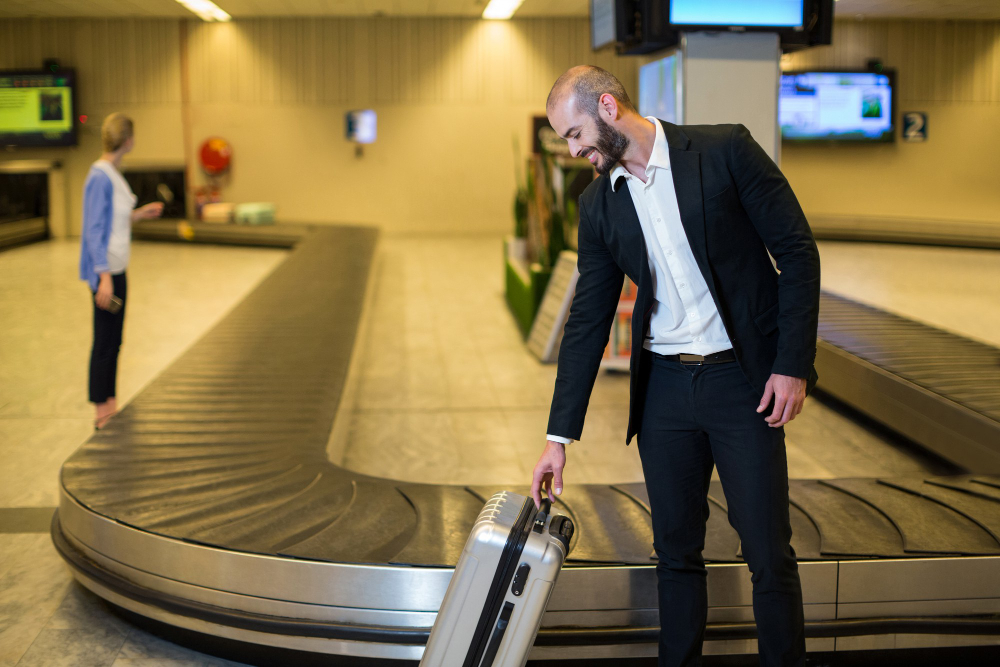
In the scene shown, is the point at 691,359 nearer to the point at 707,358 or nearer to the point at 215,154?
the point at 707,358

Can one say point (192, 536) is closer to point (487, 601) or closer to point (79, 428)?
point (487, 601)

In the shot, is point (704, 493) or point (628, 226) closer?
point (628, 226)

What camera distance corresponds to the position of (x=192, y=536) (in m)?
2.06

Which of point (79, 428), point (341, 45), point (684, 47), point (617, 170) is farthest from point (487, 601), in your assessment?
point (341, 45)

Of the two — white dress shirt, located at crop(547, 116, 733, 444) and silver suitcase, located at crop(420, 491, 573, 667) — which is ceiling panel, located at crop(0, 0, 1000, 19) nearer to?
white dress shirt, located at crop(547, 116, 733, 444)

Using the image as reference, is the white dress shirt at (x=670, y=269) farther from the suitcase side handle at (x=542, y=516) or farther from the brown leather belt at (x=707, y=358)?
the suitcase side handle at (x=542, y=516)

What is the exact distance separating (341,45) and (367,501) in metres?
11.8

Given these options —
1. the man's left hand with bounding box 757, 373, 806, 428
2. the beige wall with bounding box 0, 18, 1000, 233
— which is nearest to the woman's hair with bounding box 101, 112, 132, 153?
the man's left hand with bounding box 757, 373, 806, 428

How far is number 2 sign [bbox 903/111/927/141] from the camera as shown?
4723 millimetres

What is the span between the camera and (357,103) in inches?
518

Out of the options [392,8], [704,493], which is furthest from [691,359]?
[392,8]

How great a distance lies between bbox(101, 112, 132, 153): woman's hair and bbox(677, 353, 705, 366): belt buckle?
105 inches

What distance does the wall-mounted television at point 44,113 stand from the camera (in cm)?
1136

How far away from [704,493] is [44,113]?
497 inches
